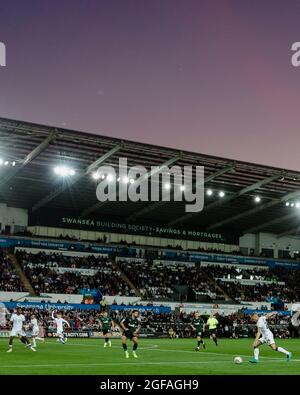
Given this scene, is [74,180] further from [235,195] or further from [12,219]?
[235,195]

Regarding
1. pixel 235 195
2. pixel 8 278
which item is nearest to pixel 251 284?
pixel 235 195

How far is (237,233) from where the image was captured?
8050 centimetres

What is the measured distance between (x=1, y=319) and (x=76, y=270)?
56.2ft

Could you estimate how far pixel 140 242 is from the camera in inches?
2854

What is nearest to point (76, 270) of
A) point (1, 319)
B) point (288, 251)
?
point (1, 319)

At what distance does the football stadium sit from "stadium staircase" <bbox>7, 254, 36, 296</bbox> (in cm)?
17

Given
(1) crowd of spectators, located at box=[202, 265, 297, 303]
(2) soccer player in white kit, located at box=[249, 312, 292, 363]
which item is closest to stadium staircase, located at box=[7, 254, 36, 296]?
(1) crowd of spectators, located at box=[202, 265, 297, 303]

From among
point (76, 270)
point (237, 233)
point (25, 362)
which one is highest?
point (237, 233)

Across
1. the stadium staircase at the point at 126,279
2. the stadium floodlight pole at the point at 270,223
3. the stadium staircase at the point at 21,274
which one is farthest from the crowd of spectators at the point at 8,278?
the stadium floodlight pole at the point at 270,223

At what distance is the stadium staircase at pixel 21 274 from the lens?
188 feet

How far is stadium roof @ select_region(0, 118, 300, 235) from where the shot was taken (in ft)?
163

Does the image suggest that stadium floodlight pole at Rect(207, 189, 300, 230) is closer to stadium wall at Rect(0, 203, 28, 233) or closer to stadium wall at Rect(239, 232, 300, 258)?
stadium wall at Rect(239, 232, 300, 258)
